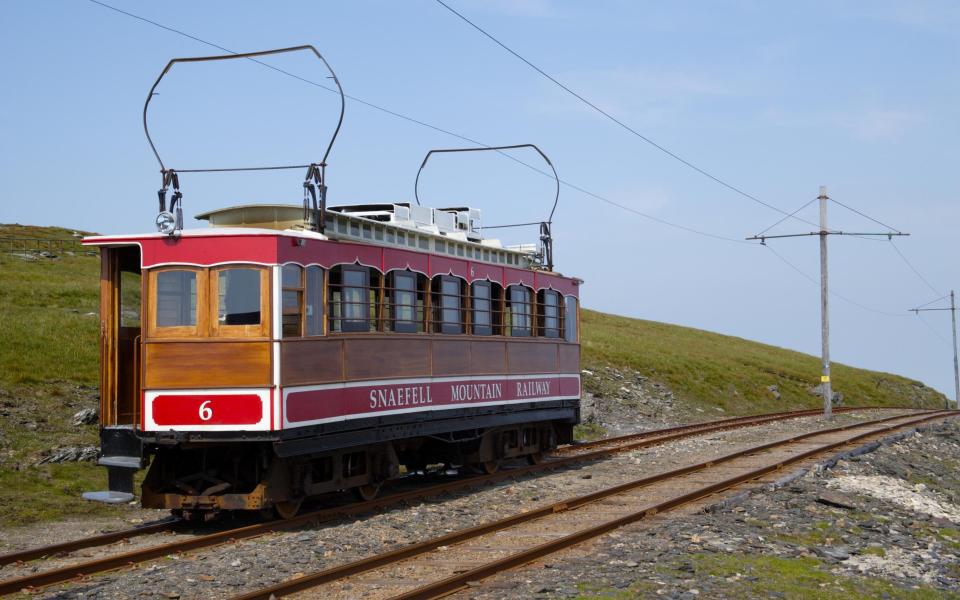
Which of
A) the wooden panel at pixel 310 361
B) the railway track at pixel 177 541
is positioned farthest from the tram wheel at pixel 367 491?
the wooden panel at pixel 310 361

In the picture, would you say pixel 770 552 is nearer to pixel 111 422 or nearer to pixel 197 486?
pixel 197 486

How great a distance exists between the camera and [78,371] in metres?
23.1

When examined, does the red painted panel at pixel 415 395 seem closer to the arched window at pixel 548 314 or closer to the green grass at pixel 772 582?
the arched window at pixel 548 314

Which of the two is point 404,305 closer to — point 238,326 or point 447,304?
point 447,304

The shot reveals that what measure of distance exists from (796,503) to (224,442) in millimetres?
7883

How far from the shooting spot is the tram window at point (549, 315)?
67.6ft

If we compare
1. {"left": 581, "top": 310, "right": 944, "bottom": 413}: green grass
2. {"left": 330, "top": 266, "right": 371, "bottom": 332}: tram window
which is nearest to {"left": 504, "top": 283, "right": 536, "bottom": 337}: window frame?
{"left": 330, "top": 266, "right": 371, "bottom": 332}: tram window

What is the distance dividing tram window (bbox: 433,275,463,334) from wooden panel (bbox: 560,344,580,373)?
4.35 m

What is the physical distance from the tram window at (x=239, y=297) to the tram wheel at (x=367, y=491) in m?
3.44

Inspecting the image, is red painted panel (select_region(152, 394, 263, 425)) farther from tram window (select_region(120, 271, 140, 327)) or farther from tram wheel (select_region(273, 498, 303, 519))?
tram window (select_region(120, 271, 140, 327))

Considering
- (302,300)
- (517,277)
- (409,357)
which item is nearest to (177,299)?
(302,300)

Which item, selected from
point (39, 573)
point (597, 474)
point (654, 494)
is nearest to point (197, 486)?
point (39, 573)

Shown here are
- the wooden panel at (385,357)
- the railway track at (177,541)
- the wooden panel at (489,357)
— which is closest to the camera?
the railway track at (177,541)

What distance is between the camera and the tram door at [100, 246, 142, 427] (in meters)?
13.5
